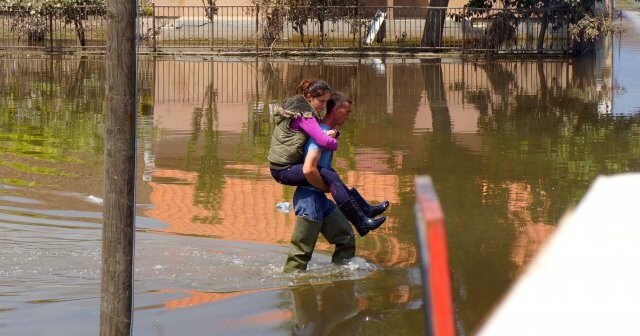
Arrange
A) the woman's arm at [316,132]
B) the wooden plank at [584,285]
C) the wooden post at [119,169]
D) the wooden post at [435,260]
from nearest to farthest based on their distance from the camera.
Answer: the wooden post at [435,260], the wooden plank at [584,285], the wooden post at [119,169], the woman's arm at [316,132]

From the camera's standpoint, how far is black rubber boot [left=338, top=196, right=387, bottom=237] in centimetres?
751

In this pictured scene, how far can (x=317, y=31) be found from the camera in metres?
34.0

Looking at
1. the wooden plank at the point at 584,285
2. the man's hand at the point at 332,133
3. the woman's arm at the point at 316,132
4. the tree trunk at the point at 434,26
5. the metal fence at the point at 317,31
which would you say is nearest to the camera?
the wooden plank at the point at 584,285

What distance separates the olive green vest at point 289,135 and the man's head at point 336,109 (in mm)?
178

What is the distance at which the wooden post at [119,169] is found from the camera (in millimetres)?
4688

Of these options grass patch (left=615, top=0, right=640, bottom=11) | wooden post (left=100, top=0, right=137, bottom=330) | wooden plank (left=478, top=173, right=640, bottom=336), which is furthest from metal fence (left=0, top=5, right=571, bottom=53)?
wooden plank (left=478, top=173, right=640, bottom=336)

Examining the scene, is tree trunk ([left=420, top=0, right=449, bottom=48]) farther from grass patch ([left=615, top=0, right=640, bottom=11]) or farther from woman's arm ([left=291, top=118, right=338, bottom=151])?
grass patch ([left=615, top=0, right=640, bottom=11])

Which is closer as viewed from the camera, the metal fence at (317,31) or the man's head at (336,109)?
the man's head at (336,109)

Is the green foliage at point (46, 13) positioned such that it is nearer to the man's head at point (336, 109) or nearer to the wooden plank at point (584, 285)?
the man's head at point (336, 109)

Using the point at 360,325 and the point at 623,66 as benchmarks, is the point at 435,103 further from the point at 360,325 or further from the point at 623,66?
the point at 360,325

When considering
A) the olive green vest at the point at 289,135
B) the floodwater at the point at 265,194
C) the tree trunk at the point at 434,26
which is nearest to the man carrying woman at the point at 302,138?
the olive green vest at the point at 289,135

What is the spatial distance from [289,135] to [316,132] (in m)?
0.26

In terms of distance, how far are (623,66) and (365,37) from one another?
8632 mm

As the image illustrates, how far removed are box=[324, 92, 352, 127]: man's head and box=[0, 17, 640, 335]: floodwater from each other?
112cm
